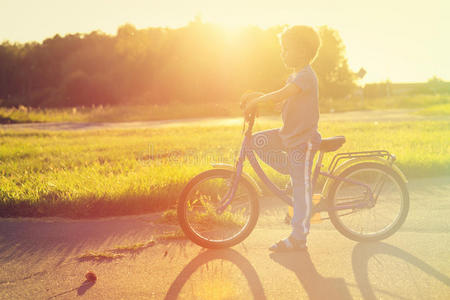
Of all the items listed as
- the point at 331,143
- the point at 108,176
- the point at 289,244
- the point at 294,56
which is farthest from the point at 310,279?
the point at 108,176

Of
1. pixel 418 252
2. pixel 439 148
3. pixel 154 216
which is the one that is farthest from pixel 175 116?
Result: pixel 418 252

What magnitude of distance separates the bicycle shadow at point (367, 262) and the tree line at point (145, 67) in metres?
30.0

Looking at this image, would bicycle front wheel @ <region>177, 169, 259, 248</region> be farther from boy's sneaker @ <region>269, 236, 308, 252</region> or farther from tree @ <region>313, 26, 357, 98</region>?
tree @ <region>313, 26, 357, 98</region>

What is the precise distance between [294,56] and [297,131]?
2.01 ft

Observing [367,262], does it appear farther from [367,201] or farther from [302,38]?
[302,38]

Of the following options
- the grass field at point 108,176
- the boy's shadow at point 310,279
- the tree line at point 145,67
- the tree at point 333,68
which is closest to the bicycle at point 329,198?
the boy's shadow at point 310,279

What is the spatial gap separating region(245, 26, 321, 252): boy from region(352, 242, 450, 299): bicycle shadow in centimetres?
47

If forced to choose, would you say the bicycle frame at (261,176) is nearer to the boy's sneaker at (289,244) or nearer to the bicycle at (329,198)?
the bicycle at (329,198)

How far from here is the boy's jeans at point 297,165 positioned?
3428 mm

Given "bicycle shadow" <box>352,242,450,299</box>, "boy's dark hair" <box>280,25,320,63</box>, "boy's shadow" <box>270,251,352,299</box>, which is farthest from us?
"boy's dark hair" <box>280,25,320,63</box>

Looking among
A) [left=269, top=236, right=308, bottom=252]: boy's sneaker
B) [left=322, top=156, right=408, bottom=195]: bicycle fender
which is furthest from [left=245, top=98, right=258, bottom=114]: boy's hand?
[left=269, top=236, right=308, bottom=252]: boy's sneaker

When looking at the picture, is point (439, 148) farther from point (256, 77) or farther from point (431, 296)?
point (256, 77)

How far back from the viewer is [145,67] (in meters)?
38.3

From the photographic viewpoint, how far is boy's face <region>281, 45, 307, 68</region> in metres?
3.26
